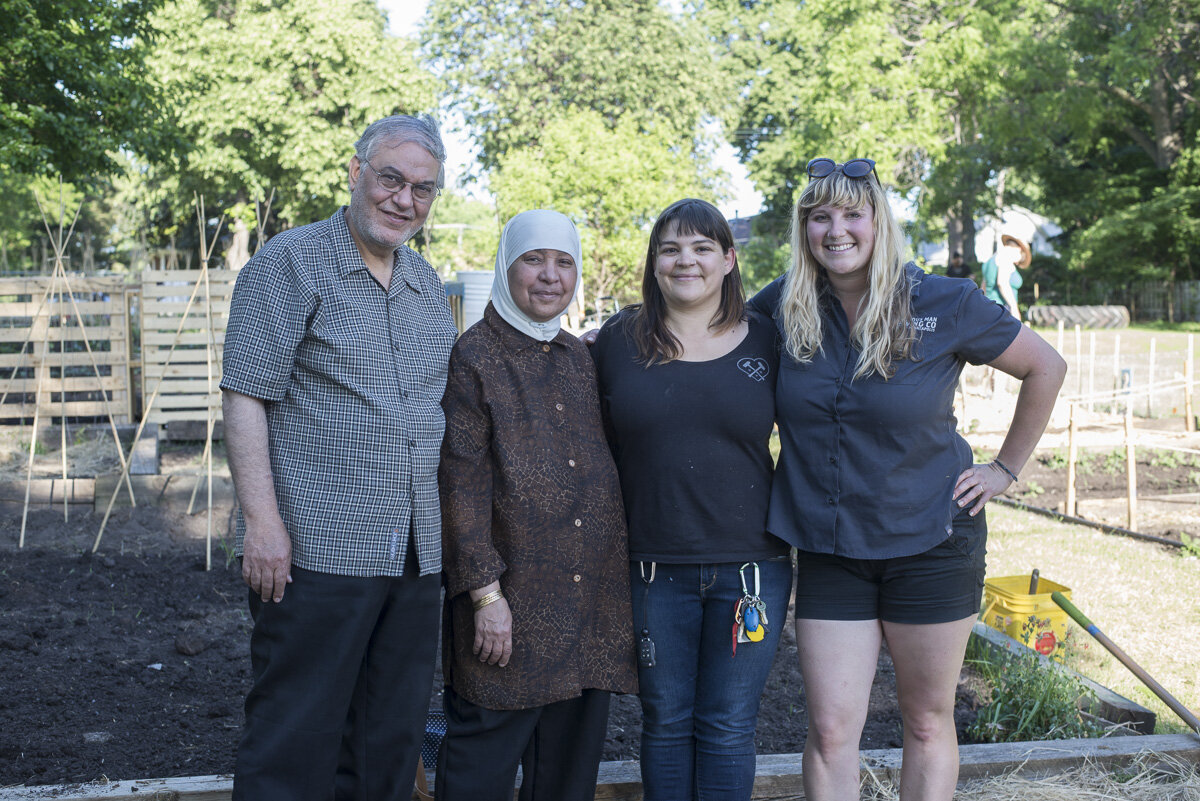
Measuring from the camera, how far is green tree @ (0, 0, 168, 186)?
9.92 metres

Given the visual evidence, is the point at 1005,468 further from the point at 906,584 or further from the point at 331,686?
the point at 331,686

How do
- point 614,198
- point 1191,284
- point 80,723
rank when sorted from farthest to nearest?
point 1191,284, point 614,198, point 80,723

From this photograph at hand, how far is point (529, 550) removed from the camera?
245 centimetres

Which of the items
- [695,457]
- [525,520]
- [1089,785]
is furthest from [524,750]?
[1089,785]

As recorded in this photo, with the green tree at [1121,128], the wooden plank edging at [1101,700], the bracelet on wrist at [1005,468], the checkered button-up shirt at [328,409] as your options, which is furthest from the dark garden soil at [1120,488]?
the green tree at [1121,128]

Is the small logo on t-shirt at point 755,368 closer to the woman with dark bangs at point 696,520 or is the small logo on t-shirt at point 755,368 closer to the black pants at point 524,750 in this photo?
the woman with dark bangs at point 696,520

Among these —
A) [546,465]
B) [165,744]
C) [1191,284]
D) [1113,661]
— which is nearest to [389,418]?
[546,465]

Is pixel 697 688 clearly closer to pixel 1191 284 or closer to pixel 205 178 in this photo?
pixel 205 178

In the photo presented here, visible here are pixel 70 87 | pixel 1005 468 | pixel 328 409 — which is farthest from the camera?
pixel 70 87

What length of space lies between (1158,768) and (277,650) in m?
2.81

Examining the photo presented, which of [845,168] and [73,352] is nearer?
[845,168]

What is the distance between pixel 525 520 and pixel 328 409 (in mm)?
541

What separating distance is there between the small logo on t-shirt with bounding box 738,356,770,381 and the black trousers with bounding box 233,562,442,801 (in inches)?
38.4

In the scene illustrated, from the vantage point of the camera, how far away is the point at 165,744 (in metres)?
3.43
